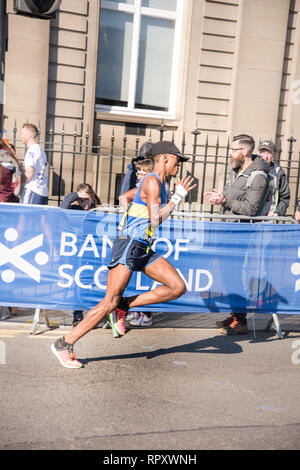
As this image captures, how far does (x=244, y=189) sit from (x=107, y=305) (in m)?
2.48

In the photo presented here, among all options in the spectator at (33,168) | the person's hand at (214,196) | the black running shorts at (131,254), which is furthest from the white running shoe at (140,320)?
the spectator at (33,168)

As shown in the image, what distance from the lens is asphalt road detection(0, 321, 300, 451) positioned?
12.6 ft

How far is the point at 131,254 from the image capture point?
530cm

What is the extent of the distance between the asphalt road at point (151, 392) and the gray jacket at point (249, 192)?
147 cm

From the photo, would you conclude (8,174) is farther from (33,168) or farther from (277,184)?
(277,184)

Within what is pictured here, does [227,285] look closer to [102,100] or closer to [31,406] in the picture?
[31,406]

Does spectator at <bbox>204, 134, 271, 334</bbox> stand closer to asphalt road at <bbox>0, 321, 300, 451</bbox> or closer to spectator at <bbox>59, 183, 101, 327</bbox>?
asphalt road at <bbox>0, 321, 300, 451</bbox>

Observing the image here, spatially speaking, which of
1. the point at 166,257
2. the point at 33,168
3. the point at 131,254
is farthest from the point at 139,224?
the point at 33,168

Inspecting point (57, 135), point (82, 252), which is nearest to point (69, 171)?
point (57, 135)

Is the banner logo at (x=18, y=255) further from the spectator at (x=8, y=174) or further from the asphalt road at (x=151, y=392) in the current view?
the spectator at (x=8, y=174)

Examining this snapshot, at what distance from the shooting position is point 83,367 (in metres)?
5.28

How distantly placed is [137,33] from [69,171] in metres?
3.84

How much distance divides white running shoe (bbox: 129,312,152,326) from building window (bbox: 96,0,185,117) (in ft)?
25.6

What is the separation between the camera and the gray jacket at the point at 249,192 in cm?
673
